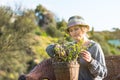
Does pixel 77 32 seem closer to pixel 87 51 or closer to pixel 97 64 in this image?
pixel 87 51

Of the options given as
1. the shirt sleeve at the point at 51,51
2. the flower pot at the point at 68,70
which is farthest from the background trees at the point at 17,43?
the flower pot at the point at 68,70

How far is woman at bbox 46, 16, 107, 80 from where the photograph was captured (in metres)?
4.20

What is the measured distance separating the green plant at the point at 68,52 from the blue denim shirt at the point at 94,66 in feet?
0.36

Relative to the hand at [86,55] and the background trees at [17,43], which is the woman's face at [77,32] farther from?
the background trees at [17,43]

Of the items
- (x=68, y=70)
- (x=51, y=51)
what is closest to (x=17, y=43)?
(x=51, y=51)

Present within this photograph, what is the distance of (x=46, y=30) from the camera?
5322cm

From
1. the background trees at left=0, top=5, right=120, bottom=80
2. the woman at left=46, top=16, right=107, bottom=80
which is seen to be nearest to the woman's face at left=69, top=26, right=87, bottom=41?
the woman at left=46, top=16, right=107, bottom=80

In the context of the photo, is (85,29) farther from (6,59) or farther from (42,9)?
(42,9)

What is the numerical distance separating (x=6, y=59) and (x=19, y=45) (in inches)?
65.8

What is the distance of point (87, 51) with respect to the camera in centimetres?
423

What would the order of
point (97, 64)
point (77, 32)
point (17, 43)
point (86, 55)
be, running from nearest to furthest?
point (86, 55) → point (97, 64) → point (77, 32) → point (17, 43)

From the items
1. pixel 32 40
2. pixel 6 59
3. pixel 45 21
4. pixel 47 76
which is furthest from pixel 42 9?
pixel 47 76

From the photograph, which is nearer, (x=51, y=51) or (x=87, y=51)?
(x=87, y=51)

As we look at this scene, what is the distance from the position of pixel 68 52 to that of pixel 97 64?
271mm
